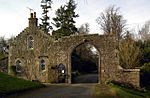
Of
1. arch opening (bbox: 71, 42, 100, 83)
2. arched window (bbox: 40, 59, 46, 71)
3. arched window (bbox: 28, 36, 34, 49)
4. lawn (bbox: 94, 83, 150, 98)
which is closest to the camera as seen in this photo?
lawn (bbox: 94, 83, 150, 98)

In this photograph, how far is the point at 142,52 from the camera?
4325cm

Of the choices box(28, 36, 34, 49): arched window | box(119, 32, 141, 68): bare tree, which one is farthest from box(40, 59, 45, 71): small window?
box(119, 32, 141, 68): bare tree

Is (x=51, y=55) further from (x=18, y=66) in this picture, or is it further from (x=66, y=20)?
(x=66, y=20)

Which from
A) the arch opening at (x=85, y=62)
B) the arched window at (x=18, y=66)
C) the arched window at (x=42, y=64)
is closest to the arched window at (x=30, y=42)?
the arched window at (x=18, y=66)

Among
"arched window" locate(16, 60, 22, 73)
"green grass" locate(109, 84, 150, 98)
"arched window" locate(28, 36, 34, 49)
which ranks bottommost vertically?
"green grass" locate(109, 84, 150, 98)

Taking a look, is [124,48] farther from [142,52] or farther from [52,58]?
[52,58]

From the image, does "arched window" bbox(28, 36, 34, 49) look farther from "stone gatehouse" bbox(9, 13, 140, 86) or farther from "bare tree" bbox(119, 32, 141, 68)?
"bare tree" bbox(119, 32, 141, 68)

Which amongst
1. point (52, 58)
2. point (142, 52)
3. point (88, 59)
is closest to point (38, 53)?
point (52, 58)

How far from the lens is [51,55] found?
135 feet

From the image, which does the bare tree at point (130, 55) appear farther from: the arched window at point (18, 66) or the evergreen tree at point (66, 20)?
the evergreen tree at point (66, 20)

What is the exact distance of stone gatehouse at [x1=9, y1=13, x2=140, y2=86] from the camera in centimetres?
3842

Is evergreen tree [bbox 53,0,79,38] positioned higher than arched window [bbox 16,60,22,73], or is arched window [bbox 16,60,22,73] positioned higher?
evergreen tree [bbox 53,0,79,38]

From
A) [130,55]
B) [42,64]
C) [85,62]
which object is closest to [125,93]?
[130,55]

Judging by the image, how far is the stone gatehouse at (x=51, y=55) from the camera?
38422 millimetres
